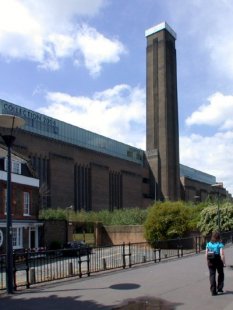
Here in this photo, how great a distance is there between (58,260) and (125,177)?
8056 cm

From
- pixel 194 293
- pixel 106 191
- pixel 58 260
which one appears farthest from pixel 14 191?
pixel 106 191

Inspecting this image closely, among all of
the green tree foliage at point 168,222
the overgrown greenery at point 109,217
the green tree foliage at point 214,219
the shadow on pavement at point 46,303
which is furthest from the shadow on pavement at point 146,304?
the overgrown greenery at point 109,217

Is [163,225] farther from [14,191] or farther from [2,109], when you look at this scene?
[2,109]

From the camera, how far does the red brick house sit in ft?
109

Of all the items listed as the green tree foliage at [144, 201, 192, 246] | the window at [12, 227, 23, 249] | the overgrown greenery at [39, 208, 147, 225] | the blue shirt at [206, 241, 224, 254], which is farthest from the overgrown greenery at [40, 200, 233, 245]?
the blue shirt at [206, 241, 224, 254]

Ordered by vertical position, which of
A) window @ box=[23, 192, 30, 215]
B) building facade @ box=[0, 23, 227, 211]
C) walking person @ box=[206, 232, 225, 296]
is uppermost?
building facade @ box=[0, 23, 227, 211]

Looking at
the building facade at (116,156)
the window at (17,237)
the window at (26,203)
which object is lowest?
the window at (17,237)

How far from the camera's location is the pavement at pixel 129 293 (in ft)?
33.3

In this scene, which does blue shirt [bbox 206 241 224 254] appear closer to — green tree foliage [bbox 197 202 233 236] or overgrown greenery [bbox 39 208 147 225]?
green tree foliage [bbox 197 202 233 236]

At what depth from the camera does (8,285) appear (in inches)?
487

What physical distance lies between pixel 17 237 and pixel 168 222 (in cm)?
1308

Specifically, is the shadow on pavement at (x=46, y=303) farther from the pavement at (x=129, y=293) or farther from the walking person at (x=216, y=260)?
the walking person at (x=216, y=260)

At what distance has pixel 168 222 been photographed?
4000cm

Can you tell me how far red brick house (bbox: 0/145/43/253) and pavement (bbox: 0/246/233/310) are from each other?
1872 centimetres
